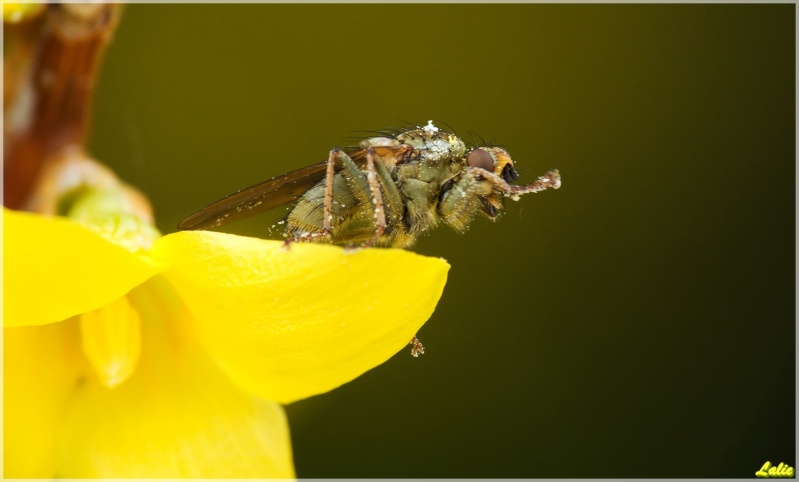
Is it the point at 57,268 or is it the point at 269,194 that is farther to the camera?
the point at 269,194

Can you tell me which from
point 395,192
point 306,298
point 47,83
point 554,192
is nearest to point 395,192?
point 395,192

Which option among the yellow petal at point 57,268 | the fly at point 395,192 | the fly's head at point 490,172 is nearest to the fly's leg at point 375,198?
the fly at point 395,192

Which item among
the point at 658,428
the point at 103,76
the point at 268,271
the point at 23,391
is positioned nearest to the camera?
the point at 268,271

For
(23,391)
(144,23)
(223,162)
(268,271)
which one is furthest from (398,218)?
(144,23)

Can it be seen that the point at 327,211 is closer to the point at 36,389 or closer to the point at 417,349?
the point at 417,349

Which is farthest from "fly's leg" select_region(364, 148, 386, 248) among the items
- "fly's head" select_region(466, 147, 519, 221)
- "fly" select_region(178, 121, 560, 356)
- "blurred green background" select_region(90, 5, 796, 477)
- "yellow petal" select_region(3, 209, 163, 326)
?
"blurred green background" select_region(90, 5, 796, 477)

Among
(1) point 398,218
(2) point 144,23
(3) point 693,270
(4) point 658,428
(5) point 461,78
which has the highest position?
(2) point 144,23

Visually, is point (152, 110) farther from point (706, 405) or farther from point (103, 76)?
point (706, 405)

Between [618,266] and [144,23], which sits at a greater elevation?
[144,23]
